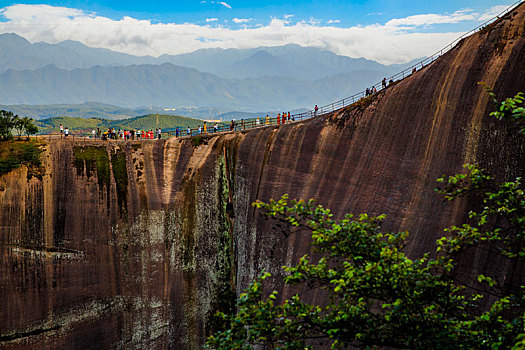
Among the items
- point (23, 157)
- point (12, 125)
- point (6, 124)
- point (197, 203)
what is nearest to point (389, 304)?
point (197, 203)

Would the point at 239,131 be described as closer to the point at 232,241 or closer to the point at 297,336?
the point at 232,241

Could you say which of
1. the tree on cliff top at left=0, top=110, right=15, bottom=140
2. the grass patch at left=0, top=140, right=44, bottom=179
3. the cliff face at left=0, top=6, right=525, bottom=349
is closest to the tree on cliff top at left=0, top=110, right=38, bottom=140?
the tree on cliff top at left=0, top=110, right=15, bottom=140

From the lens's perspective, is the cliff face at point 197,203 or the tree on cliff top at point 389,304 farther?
the cliff face at point 197,203

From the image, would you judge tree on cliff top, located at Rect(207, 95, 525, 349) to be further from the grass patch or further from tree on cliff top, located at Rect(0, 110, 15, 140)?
tree on cliff top, located at Rect(0, 110, 15, 140)

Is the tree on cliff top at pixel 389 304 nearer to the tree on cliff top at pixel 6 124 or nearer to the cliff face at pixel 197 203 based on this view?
the cliff face at pixel 197 203

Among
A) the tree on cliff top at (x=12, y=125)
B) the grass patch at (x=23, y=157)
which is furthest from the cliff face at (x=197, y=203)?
the tree on cliff top at (x=12, y=125)

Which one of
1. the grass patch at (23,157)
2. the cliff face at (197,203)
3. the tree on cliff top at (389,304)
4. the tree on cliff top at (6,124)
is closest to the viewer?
the tree on cliff top at (389,304)

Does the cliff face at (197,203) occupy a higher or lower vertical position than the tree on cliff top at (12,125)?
lower

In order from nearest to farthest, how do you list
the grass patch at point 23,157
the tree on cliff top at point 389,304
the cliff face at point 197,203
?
the tree on cliff top at point 389,304, the cliff face at point 197,203, the grass patch at point 23,157
